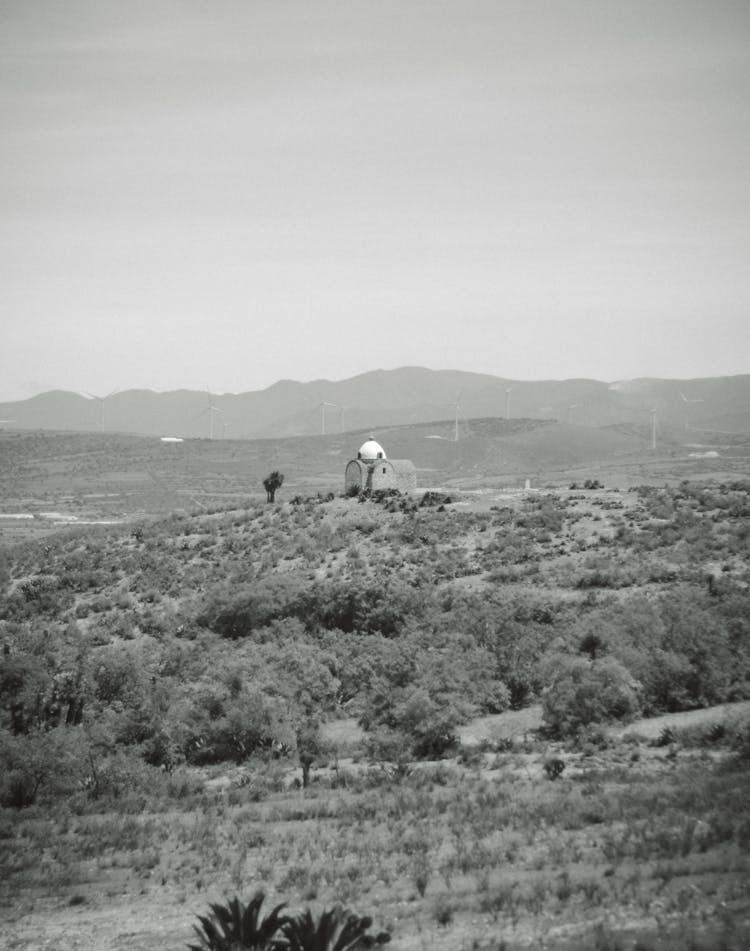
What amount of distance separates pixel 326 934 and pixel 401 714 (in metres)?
14.0

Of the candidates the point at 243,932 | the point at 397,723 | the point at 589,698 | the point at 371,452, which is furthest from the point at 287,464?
the point at 243,932

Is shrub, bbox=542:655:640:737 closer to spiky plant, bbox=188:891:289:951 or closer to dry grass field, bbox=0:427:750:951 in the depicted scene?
dry grass field, bbox=0:427:750:951

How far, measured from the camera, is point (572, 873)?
44.9 ft

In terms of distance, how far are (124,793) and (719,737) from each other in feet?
43.7

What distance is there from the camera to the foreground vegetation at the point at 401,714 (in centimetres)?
1408

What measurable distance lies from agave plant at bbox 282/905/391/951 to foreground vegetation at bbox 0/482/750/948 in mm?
945

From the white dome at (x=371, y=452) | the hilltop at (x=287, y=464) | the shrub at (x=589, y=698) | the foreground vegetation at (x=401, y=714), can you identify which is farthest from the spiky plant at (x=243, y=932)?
the hilltop at (x=287, y=464)

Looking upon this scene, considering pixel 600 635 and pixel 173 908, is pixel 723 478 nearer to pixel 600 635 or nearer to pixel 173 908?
pixel 600 635

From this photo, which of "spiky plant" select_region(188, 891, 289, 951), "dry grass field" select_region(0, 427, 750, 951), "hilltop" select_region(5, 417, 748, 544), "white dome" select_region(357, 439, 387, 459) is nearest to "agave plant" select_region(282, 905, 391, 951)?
"spiky plant" select_region(188, 891, 289, 951)

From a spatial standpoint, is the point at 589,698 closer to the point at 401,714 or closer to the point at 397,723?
the point at 401,714

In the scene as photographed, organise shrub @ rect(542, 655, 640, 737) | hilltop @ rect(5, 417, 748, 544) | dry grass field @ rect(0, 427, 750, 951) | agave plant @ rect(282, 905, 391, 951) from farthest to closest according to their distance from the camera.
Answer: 1. hilltop @ rect(5, 417, 748, 544)
2. shrub @ rect(542, 655, 640, 737)
3. dry grass field @ rect(0, 427, 750, 951)
4. agave plant @ rect(282, 905, 391, 951)

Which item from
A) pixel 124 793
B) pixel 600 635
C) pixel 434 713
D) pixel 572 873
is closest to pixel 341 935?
pixel 572 873

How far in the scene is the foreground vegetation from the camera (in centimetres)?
1408

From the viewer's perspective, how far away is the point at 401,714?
25.2m
